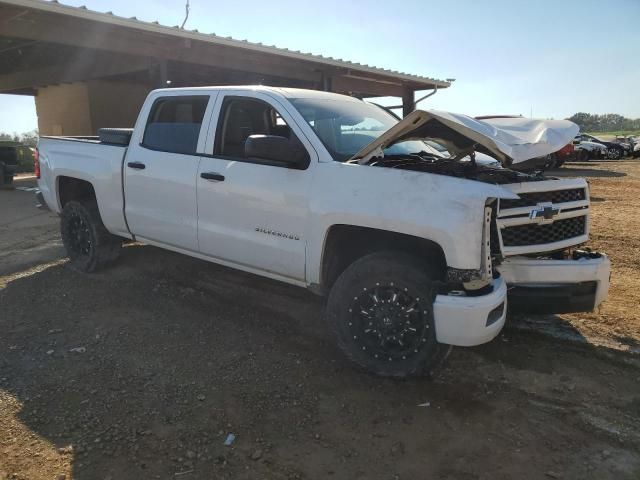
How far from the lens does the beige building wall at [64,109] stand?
15.5m

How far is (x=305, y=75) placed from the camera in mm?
15156

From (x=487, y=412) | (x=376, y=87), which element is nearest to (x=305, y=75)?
(x=376, y=87)

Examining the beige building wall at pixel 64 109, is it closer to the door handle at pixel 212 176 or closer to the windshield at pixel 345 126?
the door handle at pixel 212 176

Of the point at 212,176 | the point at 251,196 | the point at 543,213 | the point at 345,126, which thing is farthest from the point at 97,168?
the point at 543,213

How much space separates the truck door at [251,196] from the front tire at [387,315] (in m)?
0.47

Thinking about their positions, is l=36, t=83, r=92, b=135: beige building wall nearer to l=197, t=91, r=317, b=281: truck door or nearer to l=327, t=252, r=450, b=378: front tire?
l=197, t=91, r=317, b=281: truck door

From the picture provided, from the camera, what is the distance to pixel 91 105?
602 inches

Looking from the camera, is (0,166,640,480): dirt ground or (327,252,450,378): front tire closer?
(0,166,640,480): dirt ground

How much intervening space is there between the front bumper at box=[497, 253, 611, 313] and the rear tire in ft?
13.7

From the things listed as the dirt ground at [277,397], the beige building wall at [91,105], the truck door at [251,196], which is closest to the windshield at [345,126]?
the truck door at [251,196]

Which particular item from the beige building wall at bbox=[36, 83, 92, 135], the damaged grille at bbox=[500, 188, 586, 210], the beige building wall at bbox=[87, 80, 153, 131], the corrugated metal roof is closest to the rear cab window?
the damaged grille at bbox=[500, 188, 586, 210]

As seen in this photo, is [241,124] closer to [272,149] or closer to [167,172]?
[167,172]

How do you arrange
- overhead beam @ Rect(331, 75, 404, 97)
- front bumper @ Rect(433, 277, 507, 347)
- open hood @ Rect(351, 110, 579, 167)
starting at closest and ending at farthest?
front bumper @ Rect(433, 277, 507, 347) < open hood @ Rect(351, 110, 579, 167) < overhead beam @ Rect(331, 75, 404, 97)

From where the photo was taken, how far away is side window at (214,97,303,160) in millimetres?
4285
